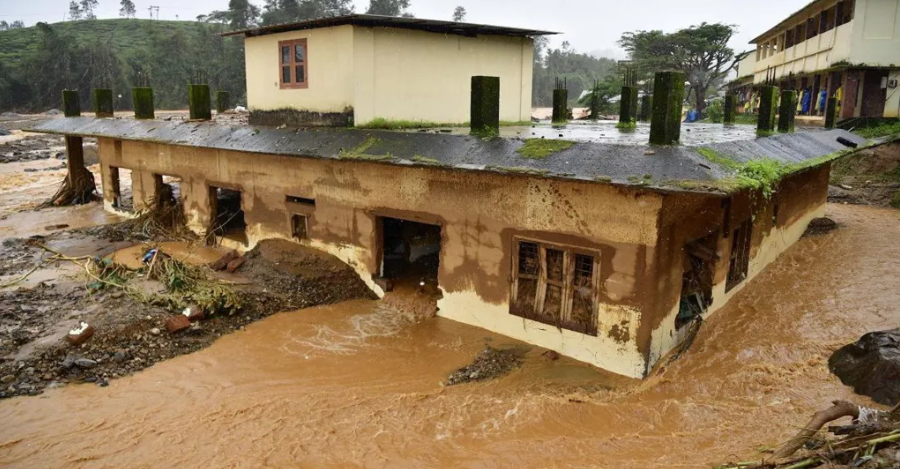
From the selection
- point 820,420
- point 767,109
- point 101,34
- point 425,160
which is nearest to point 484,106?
point 425,160

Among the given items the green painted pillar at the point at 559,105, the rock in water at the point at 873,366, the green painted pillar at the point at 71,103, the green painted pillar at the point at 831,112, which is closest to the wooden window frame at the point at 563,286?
the rock in water at the point at 873,366

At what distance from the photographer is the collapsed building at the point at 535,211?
27.2 ft

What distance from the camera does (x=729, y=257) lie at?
10.5 metres

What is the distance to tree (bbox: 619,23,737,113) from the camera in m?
37.2

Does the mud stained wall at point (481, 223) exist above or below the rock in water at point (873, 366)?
above

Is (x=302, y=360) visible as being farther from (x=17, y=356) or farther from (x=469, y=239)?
(x=17, y=356)

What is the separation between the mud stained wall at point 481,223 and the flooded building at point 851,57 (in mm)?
15171

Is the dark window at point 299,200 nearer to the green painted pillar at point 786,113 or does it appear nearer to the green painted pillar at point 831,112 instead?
the green painted pillar at point 786,113

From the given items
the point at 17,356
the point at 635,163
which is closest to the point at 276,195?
the point at 17,356

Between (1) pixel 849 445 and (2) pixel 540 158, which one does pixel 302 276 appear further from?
(1) pixel 849 445

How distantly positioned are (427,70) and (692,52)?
2935 centimetres

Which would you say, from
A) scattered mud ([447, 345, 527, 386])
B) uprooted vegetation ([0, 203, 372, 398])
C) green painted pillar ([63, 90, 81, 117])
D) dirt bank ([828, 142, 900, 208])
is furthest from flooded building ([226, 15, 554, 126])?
dirt bank ([828, 142, 900, 208])

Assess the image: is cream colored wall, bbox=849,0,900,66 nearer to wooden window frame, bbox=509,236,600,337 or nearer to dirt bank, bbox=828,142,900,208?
dirt bank, bbox=828,142,900,208

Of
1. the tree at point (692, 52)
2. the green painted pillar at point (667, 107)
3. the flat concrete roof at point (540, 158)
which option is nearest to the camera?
the flat concrete roof at point (540, 158)
